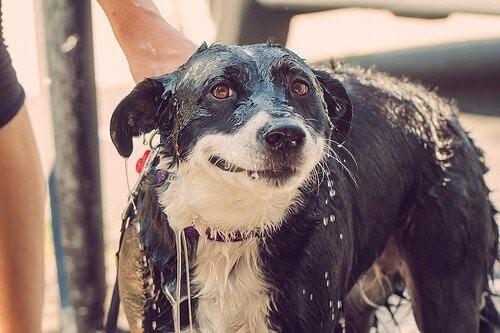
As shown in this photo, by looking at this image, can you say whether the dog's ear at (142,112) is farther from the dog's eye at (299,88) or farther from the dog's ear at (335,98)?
the dog's ear at (335,98)

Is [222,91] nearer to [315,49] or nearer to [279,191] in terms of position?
[279,191]

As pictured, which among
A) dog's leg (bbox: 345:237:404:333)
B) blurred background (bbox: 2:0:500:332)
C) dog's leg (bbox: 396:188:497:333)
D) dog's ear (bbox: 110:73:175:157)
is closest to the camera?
dog's ear (bbox: 110:73:175:157)

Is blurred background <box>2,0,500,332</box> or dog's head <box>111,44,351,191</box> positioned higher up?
dog's head <box>111,44,351,191</box>

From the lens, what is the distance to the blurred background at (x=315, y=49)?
4.54 meters

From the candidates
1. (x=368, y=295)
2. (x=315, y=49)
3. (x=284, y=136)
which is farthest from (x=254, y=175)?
(x=315, y=49)

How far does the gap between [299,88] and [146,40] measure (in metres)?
0.66

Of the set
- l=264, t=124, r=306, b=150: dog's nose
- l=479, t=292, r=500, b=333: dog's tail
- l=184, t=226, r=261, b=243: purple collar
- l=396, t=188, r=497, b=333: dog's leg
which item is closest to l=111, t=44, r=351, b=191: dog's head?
l=264, t=124, r=306, b=150: dog's nose

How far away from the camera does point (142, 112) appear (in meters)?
2.87

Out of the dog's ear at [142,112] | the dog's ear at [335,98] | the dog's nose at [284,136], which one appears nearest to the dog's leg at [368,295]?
the dog's ear at [335,98]

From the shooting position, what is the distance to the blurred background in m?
4.54

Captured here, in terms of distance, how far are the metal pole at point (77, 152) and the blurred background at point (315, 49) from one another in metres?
0.09

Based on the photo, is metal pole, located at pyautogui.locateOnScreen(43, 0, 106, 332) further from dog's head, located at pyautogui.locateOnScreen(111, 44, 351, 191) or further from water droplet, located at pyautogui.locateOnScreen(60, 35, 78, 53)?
dog's head, located at pyautogui.locateOnScreen(111, 44, 351, 191)

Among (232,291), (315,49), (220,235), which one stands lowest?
(315,49)

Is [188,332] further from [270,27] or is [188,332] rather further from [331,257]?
[270,27]
